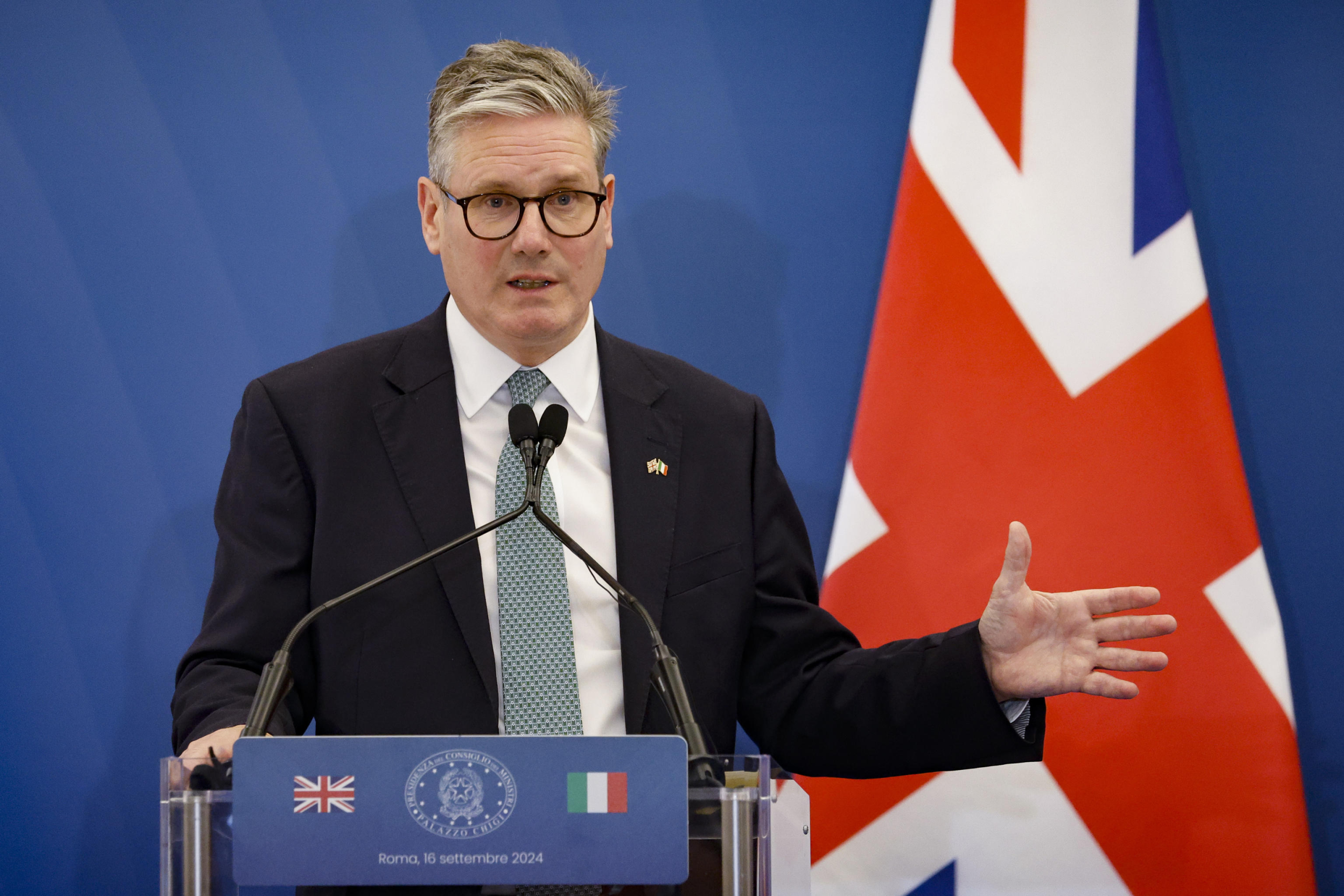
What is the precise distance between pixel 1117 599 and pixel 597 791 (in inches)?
28.8

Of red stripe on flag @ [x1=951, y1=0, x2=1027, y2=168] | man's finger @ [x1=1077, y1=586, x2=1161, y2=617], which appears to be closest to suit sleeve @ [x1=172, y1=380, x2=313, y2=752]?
man's finger @ [x1=1077, y1=586, x2=1161, y2=617]

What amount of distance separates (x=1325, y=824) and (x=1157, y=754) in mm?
515

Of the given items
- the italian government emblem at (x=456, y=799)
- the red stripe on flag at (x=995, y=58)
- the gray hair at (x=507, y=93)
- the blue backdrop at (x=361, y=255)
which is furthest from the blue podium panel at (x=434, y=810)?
the red stripe on flag at (x=995, y=58)

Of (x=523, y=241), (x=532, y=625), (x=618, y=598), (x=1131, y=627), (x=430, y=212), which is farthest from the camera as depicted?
(x=430, y=212)

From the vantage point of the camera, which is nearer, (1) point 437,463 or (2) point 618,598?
(2) point 618,598

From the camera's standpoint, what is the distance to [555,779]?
3.26ft

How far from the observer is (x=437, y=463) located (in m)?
1.67

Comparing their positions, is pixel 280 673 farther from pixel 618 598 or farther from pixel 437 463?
pixel 437 463

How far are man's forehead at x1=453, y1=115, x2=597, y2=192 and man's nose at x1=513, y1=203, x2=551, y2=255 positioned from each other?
0.04 metres

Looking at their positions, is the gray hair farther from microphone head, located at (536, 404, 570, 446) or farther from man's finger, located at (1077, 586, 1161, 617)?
man's finger, located at (1077, 586, 1161, 617)

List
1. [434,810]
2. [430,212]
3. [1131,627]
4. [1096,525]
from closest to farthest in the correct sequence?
[434,810] → [1131,627] → [430,212] → [1096,525]

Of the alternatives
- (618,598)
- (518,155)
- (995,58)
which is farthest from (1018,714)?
(995,58)

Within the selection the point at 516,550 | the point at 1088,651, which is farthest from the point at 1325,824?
the point at 516,550

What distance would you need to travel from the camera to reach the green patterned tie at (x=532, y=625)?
60.4 inches
